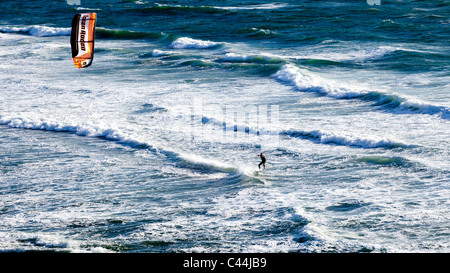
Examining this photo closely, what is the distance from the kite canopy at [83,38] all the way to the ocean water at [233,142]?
2.53 metres

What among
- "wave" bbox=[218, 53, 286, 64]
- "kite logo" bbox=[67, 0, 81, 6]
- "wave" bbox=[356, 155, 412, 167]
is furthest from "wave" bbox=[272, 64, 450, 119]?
"kite logo" bbox=[67, 0, 81, 6]

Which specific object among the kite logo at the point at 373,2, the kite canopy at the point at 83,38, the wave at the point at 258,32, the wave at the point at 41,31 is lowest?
the wave at the point at 258,32

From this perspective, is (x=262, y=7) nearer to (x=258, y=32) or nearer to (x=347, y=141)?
(x=258, y=32)

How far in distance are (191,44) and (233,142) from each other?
1959cm

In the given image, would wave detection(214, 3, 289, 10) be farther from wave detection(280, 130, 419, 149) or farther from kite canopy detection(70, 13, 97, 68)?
wave detection(280, 130, 419, 149)

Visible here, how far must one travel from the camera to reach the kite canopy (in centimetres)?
2066

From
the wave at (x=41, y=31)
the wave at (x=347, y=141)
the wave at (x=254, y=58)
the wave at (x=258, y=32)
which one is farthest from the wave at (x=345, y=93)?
the wave at (x=41, y=31)

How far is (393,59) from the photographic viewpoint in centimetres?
3173

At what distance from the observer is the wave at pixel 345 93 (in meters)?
22.4

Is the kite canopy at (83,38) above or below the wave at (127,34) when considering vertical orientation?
above

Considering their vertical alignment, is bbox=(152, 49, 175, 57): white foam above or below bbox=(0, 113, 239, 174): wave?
above

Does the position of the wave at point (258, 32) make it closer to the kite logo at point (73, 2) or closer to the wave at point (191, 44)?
the wave at point (191, 44)

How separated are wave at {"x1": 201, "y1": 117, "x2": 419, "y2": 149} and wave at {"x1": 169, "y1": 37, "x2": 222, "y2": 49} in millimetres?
16529

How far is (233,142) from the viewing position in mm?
20578
